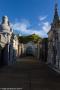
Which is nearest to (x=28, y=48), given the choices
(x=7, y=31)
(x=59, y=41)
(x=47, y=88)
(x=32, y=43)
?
(x=32, y=43)

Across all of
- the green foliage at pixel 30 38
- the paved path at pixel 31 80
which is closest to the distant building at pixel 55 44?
the paved path at pixel 31 80

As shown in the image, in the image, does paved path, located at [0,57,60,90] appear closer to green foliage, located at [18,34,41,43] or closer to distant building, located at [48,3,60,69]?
distant building, located at [48,3,60,69]

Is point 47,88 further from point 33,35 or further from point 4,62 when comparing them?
point 33,35

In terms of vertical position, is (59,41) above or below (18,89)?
above

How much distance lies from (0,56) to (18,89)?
Answer: 73.0ft

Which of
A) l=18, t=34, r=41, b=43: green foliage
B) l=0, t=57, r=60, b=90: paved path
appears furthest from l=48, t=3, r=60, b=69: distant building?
l=18, t=34, r=41, b=43: green foliage

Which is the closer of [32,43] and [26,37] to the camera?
[32,43]

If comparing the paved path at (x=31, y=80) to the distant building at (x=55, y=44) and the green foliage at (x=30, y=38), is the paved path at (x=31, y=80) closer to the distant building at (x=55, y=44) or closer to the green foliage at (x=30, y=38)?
the distant building at (x=55, y=44)

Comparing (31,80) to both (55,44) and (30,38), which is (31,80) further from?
(30,38)

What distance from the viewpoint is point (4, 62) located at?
35.3 metres

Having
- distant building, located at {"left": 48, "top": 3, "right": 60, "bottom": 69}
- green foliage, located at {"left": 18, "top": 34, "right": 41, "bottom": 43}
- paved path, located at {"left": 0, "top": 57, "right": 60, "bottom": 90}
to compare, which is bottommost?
paved path, located at {"left": 0, "top": 57, "right": 60, "bottom": 90}

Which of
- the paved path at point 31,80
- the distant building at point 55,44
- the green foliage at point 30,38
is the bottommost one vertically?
the paved path at point 31,80

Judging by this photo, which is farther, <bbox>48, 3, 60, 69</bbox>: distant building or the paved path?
<bbox>48, 3, 60, 69</bbox>: distant building

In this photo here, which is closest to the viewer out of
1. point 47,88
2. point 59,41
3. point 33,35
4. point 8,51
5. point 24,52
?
point 47,88
